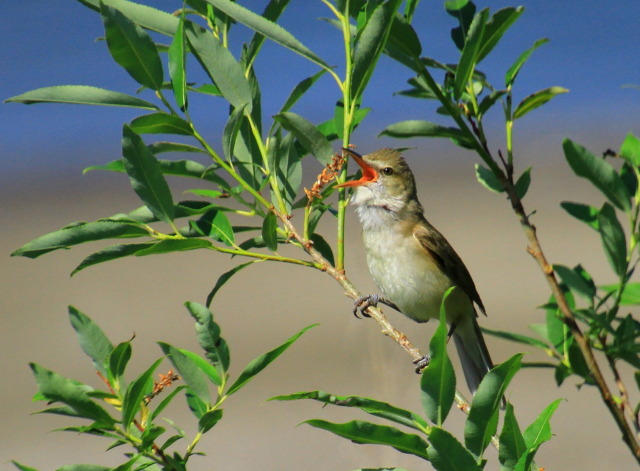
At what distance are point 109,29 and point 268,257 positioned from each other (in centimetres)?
48

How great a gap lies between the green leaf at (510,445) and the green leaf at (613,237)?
541 millimetres

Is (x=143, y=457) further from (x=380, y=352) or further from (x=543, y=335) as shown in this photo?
(x=543, y=335)

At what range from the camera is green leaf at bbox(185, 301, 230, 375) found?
124 centimetres

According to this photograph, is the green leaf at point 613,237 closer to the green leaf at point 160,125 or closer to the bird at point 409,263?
the green leaf at point 160,125

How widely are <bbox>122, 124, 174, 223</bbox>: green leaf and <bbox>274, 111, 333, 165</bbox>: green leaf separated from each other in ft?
0.93

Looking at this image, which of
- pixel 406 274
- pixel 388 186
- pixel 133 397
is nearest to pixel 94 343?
pixel 133 397

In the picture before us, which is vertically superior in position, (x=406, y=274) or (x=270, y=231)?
(x=270, y=231)

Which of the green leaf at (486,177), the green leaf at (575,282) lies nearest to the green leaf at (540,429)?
the green leaf at (575,282)

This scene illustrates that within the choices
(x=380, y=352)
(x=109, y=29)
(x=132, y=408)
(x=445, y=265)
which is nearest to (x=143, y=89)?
(x=109, y=29)

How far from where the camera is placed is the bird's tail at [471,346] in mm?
3480

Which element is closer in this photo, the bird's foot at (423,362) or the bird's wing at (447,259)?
the bird's foot at (423,362)

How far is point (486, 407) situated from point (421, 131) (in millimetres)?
747

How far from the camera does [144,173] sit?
1.32 meters

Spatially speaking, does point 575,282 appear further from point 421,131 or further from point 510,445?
point 510,445
